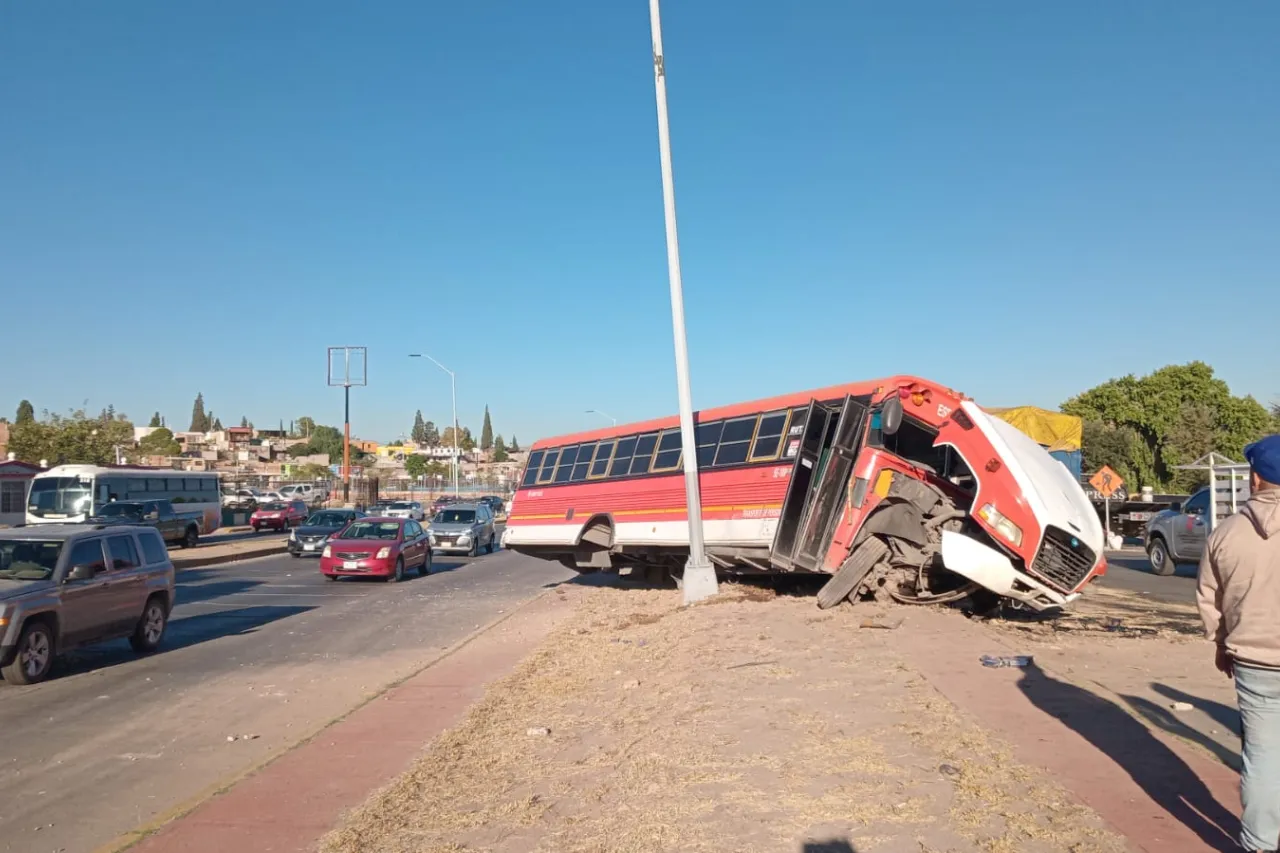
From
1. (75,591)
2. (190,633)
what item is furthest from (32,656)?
(190,633)

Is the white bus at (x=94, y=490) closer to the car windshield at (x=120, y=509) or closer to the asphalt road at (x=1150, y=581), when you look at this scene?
the car windshield at (x=120, y=509)

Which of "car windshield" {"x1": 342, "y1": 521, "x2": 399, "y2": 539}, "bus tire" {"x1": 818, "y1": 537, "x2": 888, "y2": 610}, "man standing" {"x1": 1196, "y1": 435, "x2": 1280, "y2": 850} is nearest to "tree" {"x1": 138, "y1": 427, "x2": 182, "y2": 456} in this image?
"car windshield" {"x1": 342, "y1": 521, "x2": 399, "y2": 539}

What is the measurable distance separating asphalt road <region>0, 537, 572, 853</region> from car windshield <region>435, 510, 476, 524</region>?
45.2 feet

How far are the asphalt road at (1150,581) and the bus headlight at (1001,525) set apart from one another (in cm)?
709

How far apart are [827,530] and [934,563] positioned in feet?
4.60

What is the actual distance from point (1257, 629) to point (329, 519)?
109 ft

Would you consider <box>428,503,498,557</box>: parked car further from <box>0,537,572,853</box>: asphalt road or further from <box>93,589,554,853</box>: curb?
<box>93,589,554,853</box>: curb

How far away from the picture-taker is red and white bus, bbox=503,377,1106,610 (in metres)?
11.0

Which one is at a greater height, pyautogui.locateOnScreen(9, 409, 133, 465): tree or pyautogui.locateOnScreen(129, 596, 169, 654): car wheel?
pyautogui.locateOnScreen(9, 409, 133, 465): tree

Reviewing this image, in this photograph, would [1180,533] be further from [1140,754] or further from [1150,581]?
[1140,754]

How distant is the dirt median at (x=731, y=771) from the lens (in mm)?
5043

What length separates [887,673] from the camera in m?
8.36

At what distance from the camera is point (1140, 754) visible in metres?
6.21

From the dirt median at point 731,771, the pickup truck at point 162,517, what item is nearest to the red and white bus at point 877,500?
the dirt median at point 731,771
